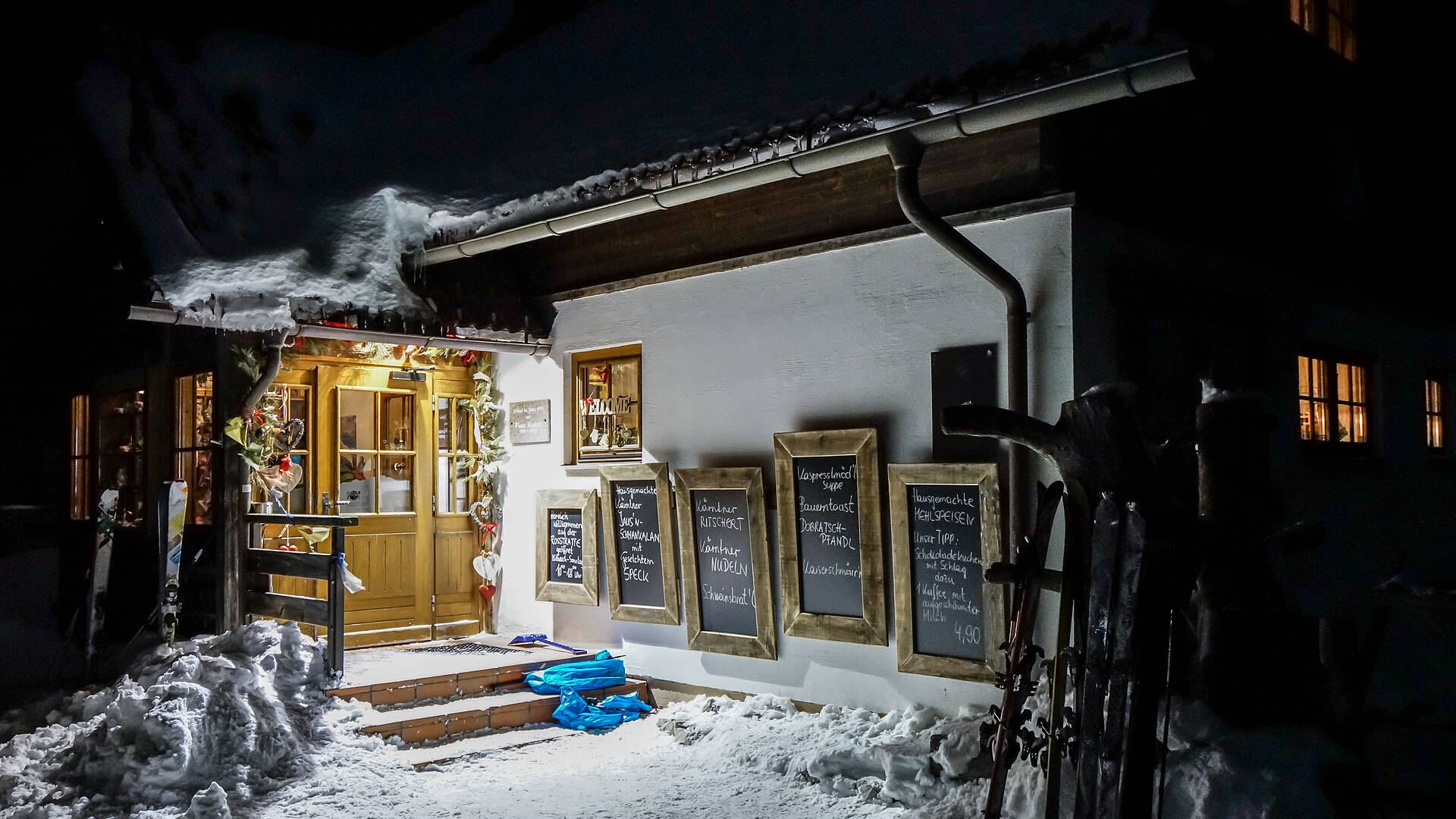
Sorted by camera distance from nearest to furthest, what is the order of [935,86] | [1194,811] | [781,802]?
[935,86] < [1194,811] < [781,802]

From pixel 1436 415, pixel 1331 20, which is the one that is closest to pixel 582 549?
pixel 1331 20

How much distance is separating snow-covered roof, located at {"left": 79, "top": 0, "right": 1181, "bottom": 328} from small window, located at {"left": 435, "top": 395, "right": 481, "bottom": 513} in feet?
23.4

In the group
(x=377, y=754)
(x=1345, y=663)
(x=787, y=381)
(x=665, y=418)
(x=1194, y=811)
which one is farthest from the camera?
(x=665, y=418)

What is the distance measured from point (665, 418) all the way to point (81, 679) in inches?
196

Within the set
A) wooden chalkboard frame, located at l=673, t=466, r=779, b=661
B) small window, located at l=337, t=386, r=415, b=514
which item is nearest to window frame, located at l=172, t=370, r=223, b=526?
small window, located at l=337, t=386, r=415, b=514

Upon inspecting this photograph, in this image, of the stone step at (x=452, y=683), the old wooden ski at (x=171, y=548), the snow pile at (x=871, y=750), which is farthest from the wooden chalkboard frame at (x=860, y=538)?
the old wooden ski at (x=171, y=548)

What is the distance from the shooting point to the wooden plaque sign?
8812mm

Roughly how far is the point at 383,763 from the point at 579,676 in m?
1.78

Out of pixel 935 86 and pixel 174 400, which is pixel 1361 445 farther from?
pixel 174 400

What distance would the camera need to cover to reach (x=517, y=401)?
9.12 meters

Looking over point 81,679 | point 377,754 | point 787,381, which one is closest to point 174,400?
point 81,679

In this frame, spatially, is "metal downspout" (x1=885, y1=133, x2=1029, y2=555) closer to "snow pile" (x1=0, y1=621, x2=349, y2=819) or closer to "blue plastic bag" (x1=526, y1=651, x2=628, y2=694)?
"blue plastic bag" (x1=526, y1=651, x2=628, y2=694)

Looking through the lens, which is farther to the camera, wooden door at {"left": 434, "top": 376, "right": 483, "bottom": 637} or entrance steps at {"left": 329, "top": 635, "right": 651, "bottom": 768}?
wooden door at {"left": 434, "top": 376, "right": 483, "bottom": 637}

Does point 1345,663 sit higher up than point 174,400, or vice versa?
point 174,400
